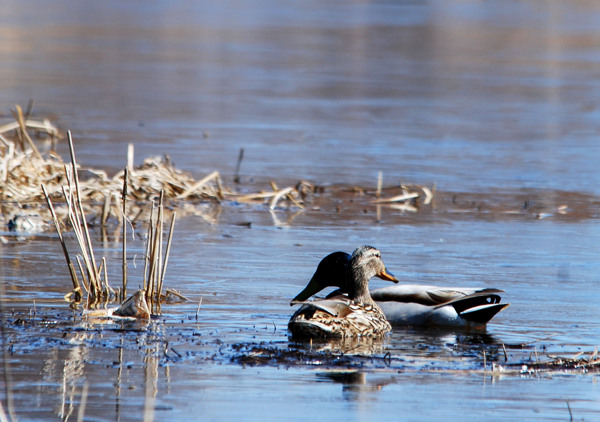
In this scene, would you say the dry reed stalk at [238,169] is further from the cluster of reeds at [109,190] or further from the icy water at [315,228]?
the cluster of reeds at [109,190]

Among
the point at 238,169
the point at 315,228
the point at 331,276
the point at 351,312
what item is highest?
the point at 238,169

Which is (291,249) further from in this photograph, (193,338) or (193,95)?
(193,95)

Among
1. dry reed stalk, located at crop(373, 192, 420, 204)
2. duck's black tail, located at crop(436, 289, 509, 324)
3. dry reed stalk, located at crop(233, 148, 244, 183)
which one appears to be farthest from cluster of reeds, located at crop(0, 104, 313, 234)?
duck's black tail, located at crop(436, 289, 509, 324)

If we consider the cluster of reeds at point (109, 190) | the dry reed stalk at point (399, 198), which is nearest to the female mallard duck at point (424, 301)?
the cluster of reeds at point (109, 190)

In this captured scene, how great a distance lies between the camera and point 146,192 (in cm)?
1262

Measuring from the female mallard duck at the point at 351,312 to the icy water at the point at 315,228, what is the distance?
178mm

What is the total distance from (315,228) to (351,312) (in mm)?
4109

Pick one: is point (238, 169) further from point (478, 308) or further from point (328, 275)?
point (478, 308)

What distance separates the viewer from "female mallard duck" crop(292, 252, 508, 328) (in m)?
8.11

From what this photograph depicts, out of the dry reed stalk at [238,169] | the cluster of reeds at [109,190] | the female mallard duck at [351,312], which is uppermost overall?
the dry reed stalk at [238,169]

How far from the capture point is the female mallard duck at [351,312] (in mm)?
7461

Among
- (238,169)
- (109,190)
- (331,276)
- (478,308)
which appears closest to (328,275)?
(331,276)

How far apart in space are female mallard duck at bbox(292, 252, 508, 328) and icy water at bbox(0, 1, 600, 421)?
144mm

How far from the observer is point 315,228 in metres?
11.8
